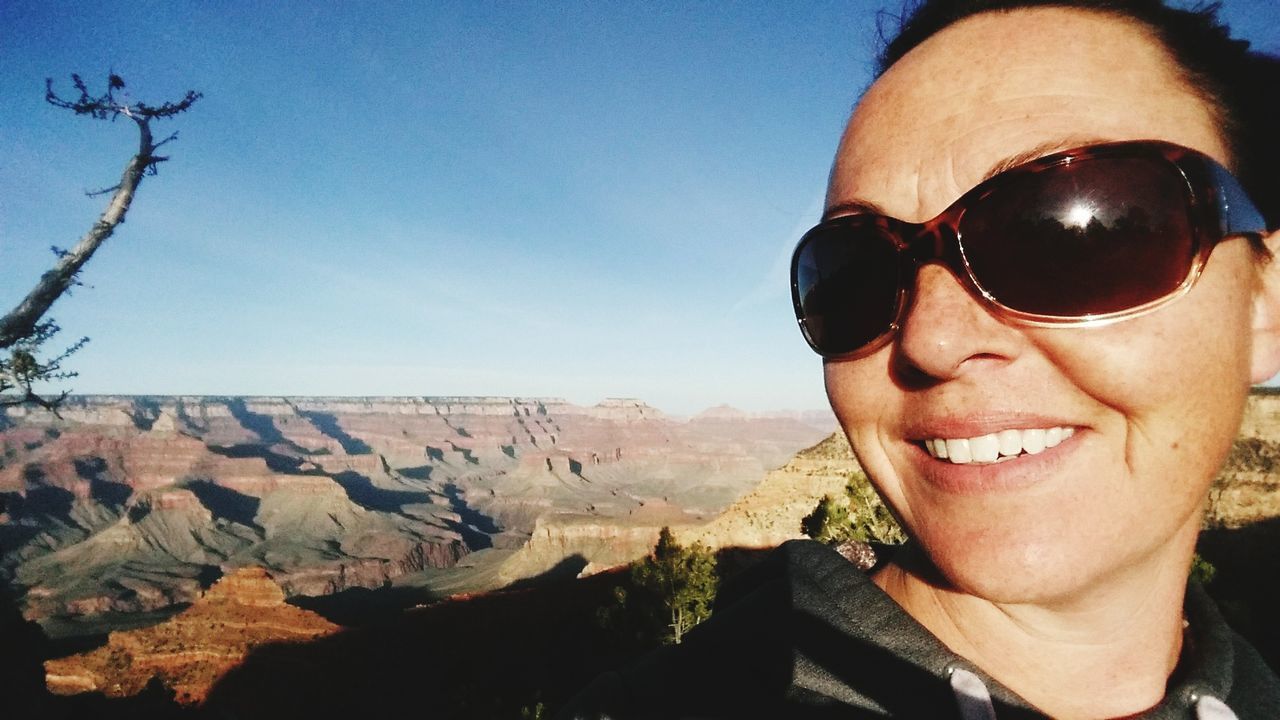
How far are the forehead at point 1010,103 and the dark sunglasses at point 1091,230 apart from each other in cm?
6

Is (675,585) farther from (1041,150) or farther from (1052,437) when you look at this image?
(1041,150)

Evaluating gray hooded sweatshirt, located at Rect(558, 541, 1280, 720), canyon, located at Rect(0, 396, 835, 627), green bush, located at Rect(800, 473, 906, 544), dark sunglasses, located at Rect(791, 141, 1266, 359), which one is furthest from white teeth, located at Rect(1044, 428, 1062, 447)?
canyon, located at Rect(0, 396, 835, 627)

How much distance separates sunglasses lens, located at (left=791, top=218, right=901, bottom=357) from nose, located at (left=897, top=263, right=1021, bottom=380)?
5.4 inches

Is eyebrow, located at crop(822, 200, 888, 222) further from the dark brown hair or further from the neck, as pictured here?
the neck

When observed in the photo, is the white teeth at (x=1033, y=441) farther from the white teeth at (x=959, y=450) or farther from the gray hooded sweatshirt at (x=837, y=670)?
the gray hooded sweatshirt at (x=837, y=670)

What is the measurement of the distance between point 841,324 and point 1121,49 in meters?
0.86

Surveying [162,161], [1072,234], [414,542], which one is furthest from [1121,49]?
[414,542]

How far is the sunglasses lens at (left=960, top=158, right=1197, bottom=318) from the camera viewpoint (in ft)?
3.69

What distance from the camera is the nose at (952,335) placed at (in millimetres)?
1161

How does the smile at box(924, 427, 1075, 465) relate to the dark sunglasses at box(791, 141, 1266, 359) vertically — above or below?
below

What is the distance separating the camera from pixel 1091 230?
1173 millimetres

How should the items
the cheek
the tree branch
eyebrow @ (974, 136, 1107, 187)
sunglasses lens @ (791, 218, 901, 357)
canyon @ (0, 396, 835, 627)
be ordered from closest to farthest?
the cheek, eyebrow @ (974, 136, 1107, 187), sunglasses lens @ (791, 218, 901, 357), the tree branch, canyon @ (0, 396, 835, 627)

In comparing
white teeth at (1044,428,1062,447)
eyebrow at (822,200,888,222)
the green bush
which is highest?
eyebrow at (822,200,888,222)

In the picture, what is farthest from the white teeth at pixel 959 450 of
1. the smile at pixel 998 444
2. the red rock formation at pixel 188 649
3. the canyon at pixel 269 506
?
the canyon at pixel 269 506
